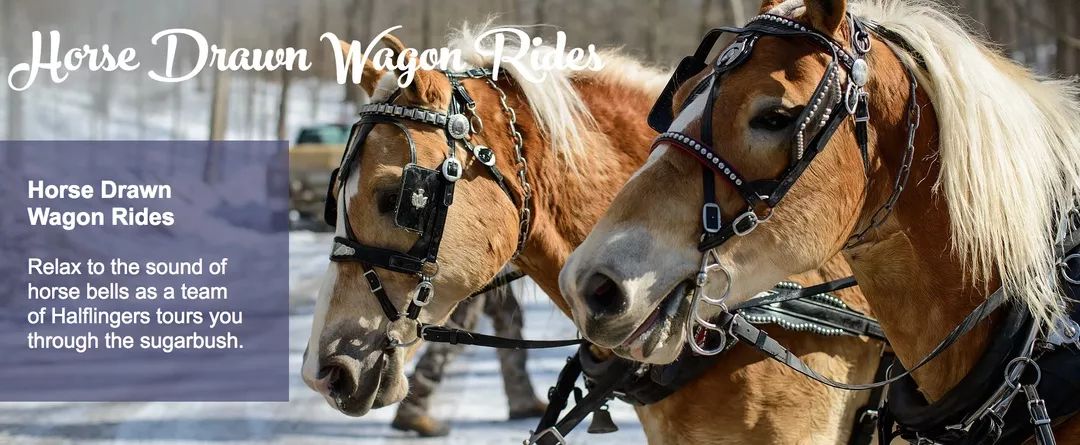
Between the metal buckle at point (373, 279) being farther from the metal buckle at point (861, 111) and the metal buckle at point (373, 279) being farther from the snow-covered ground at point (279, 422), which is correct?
the snow-covered ground at point (279, 422)

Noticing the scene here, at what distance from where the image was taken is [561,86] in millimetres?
3008

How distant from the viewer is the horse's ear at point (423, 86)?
9.21ft

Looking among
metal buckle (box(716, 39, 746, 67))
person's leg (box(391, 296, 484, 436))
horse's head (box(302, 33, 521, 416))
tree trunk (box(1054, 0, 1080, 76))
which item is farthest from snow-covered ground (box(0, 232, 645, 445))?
tree trunk (box(1054, 0, 1080, 76))

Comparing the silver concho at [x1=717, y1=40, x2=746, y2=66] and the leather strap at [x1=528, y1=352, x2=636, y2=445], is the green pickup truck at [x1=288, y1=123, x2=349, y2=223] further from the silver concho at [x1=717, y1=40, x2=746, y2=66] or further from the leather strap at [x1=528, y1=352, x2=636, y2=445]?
the silver concho at [x1=717, y1=40, x2=746, y2=66]

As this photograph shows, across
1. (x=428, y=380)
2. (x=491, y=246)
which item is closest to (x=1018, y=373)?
(x=491, y=246)

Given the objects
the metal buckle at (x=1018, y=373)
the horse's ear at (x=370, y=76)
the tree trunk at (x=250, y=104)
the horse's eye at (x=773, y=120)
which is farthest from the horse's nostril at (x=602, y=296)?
the tree trunk at (x=250, y=104)

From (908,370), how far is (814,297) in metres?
0.84

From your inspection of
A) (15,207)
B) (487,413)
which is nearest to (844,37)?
(487,413)

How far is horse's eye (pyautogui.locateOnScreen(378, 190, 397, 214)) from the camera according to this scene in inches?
107

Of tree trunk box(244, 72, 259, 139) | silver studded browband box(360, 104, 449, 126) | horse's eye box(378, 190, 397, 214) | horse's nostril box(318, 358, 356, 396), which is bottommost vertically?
tree trunk box(244, 72, 259, 139)

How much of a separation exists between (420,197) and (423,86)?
1.05 feet

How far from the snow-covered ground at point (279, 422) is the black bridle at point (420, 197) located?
9.65 feet

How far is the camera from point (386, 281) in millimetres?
2719

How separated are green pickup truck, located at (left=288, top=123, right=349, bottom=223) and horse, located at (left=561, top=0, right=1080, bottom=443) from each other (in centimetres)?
1429
